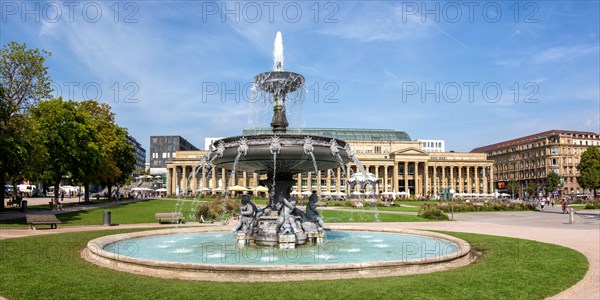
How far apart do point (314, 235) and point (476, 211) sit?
116ft

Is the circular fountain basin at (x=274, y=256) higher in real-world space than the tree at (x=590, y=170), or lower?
lower

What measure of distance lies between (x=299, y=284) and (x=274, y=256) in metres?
3.42

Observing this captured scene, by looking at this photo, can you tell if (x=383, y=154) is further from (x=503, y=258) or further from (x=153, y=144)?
(x=503, y=258)

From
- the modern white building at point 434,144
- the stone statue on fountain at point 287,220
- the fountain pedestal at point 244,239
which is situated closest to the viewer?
the stone statue on fountain at point 287,220

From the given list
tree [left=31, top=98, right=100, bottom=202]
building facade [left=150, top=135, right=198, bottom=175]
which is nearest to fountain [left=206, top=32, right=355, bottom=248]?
tree [left=31, top=98, right=100, bottom=202]

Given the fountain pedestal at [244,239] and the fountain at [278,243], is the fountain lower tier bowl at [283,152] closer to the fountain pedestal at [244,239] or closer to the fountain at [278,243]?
the fountain at [278,243]

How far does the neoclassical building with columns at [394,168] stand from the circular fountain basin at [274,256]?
325 feet

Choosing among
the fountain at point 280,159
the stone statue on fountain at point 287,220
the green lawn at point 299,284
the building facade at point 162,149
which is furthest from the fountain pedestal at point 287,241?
the building facade at point 162,149

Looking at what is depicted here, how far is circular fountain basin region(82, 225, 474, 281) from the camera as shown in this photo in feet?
30.1

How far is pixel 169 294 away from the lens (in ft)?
25.8

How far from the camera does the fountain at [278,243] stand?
9.39 metres

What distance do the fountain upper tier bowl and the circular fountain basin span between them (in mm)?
5151

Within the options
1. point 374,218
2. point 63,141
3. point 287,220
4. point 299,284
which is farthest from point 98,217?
point 299,284

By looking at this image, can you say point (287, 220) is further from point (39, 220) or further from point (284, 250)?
point (39, 220)
